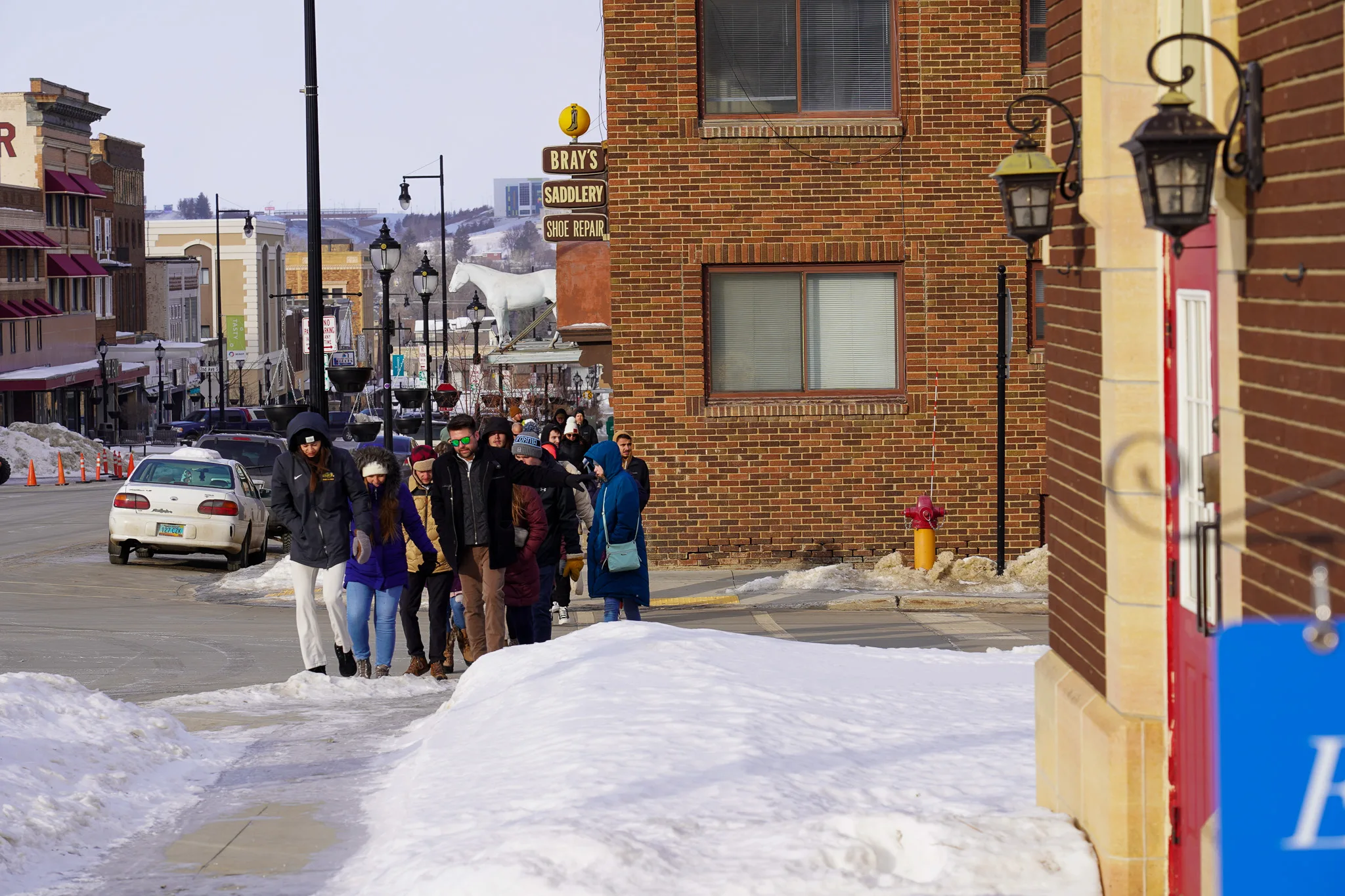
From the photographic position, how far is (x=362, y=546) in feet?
37.9

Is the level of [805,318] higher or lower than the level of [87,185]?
lower

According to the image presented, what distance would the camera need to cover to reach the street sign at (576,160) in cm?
2086

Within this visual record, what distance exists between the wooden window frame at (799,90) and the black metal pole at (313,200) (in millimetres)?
4421

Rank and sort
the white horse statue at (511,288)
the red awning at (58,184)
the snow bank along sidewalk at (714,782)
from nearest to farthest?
1. the snow bank along sidewalk at (714,782)
2. the white horse statue at (511,288)
3. the red awning at (58,184)

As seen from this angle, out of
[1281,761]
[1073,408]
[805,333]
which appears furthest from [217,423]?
[1281,761]

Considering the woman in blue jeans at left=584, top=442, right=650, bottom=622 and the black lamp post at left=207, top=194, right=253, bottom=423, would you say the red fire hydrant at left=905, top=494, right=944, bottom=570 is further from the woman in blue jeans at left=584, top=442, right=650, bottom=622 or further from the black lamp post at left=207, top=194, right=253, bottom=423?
the black lamp post at left=207, top=194, right=253, bottom=423

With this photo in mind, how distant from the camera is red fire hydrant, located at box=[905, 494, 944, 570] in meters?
18.8

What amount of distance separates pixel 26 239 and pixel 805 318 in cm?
5660

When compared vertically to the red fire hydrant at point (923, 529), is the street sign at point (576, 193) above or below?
above

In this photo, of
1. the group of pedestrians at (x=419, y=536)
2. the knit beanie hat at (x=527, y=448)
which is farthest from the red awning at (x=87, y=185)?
the knit beanie hat at (x=527, y=448)

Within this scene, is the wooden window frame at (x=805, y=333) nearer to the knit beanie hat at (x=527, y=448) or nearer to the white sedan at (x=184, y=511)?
the white sedan at (x=184, y=511)

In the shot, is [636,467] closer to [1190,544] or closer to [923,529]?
[923,529]

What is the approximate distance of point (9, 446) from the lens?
5088 cm

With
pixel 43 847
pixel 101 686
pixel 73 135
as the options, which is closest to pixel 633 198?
pixel 101 686
